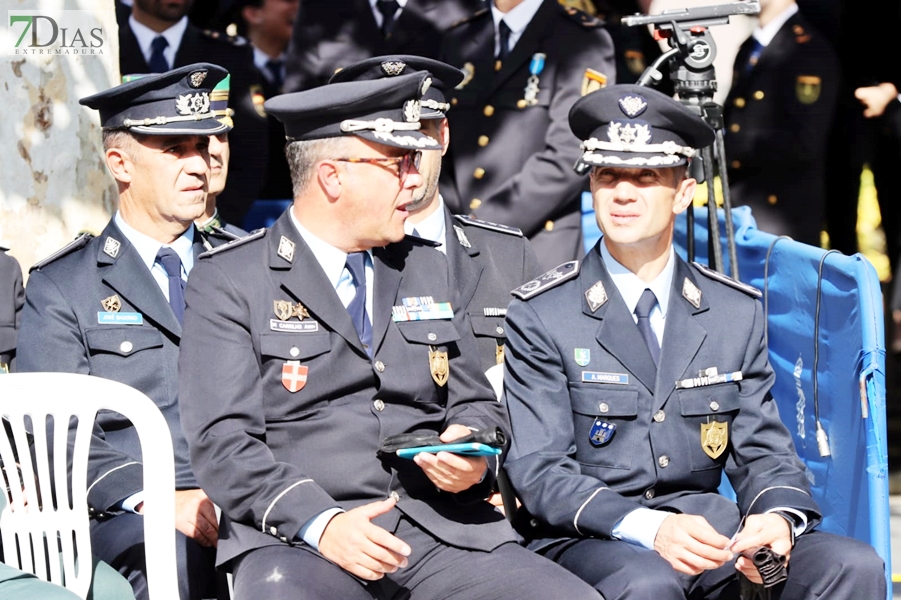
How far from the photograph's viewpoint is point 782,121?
5.28m

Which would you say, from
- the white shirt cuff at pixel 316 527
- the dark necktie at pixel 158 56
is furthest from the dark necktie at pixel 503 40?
the white shirt cuff at pixel 316 527

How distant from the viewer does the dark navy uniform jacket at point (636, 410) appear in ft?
10.7

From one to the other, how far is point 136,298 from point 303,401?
2.78ft

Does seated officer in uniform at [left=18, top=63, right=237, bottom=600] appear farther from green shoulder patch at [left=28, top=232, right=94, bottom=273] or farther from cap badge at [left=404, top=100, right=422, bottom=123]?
cap badge at [left=404, top=100, right=422, bottom=123]

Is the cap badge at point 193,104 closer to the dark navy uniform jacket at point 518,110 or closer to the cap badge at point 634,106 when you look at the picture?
the cap badge at point 634,106

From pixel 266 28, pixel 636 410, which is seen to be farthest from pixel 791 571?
pixel 266 28

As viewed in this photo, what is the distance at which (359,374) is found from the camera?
3.17 metres

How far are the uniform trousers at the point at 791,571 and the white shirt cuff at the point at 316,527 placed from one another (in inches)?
25.4

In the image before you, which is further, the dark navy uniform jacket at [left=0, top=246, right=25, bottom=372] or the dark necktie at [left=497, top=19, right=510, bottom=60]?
the dark necktie at [left=497, top=19, right=510, bottom=60]

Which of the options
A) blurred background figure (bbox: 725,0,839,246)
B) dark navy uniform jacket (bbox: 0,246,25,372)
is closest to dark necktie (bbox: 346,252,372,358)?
dark navy uniform jacket (bbox: 0,246,25,372)

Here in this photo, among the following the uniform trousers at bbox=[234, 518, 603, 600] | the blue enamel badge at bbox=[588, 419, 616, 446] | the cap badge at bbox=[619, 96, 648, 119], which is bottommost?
the uniform trousers at bbox=[234, 518, 603, 600]

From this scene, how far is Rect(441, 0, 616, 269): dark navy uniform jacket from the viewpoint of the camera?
521cm

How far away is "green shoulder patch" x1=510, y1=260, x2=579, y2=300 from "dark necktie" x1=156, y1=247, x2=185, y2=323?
40.2 inches

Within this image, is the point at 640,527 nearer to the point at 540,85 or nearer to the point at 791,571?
the point at 791,571
